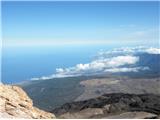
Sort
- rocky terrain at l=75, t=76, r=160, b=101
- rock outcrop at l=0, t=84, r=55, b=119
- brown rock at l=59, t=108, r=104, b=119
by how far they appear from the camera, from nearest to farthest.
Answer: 1. rock outcrop at l=0, t=84, r=55, b=119
2. brown rock at l=59, t=108, r=104, b=119
3. rocky terrain at l=75, t=76, r=160, b=101

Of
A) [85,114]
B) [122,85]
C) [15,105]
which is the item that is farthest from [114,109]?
[122,85]

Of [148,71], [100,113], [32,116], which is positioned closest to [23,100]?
[32,116]

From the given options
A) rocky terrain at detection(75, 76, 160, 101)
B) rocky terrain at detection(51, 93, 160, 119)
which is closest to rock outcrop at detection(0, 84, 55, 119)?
rocky terrain at detection(51, 93, 160, 119)

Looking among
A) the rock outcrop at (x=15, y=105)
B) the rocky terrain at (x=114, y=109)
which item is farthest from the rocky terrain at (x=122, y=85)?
the rock outcrop at (x=15, y=105)

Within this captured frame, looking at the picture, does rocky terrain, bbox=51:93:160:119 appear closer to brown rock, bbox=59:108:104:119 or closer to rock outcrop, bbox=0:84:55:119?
brown rock, bbox=59:108:104:119

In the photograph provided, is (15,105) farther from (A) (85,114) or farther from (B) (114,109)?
(A) (85,114)

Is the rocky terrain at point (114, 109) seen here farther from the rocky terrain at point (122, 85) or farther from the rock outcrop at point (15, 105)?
the rocky terrain at point (122, 85)

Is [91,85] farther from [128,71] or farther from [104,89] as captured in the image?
[128,71]
